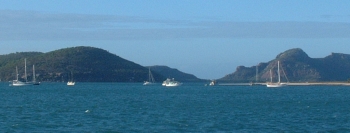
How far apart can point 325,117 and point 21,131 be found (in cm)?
2030

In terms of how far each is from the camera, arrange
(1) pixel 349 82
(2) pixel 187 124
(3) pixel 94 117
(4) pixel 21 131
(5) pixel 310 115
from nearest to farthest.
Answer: (4) pixel 21 131 → (2) pixel 187 124 → (3) pixel 94 117 → (5) pixel 310 115 → (1) pixel 349 82

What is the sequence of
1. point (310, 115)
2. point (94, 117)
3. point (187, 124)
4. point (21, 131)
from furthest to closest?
1. point (310, 115)
2. point (94, 117)
3. point (187, 124)
4. point (21, 131)

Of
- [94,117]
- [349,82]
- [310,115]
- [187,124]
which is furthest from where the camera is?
[349,82]

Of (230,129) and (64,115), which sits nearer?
(230,129)

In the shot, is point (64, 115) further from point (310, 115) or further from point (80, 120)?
point (310, 115)

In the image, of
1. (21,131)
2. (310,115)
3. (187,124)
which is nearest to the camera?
(21,131)

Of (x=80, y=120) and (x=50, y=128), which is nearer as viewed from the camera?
(x=50, y=128)

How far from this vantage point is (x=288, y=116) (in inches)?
1767

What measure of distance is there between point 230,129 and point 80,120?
9.61 meters

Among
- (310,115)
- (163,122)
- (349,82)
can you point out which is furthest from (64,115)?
(349,82)

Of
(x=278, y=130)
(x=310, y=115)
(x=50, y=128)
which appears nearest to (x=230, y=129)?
(x=278, y=130)

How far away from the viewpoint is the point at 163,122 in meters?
39.3

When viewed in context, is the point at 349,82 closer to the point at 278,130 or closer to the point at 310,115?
the point at 310,115

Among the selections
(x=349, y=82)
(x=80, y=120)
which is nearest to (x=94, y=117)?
(x=80, y=120)
